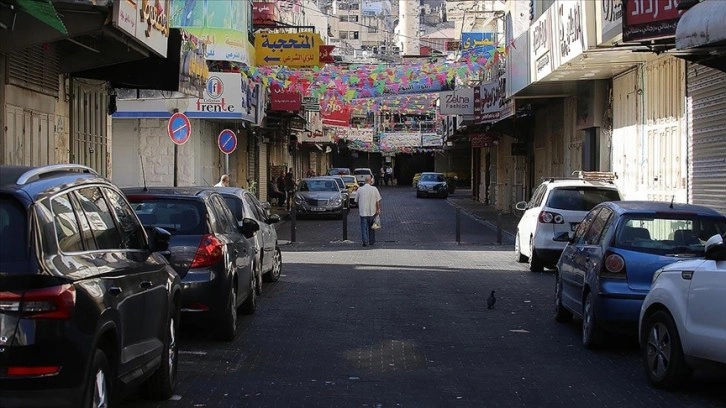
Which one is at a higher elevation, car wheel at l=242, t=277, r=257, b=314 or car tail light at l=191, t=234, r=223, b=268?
car tail light at l=191, t=234, r=223, b=268

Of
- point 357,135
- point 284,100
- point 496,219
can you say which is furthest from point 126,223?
point 357,135

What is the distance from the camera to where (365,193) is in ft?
83.3

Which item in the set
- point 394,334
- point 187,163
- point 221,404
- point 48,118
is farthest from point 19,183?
point 187,163

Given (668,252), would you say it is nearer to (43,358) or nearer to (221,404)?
(221,404)

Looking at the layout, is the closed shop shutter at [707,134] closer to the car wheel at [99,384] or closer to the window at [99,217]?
the window at [99,217]

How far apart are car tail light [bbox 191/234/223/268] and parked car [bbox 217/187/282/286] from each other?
307cm

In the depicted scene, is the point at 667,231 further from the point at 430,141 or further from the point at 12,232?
the point at 430,141

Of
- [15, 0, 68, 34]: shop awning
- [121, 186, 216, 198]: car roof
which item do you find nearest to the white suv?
[121, 186, 216, 198]: car roof

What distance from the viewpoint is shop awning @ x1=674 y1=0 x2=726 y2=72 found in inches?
453

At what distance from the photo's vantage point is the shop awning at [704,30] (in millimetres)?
11500

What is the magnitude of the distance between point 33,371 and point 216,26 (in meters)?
29.7

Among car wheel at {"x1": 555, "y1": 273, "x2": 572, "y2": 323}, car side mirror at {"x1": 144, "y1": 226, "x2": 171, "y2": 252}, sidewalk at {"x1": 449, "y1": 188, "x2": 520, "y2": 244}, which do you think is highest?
car side mirror at {"x1": 144, "y1": 226, "x2": 171, "y2": 252}

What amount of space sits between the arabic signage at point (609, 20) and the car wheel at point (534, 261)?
4028 millimetres

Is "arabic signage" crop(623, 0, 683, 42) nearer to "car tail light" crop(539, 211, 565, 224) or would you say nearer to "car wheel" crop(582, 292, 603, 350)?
"car tail light" crop(539, 211, 565, 224)
